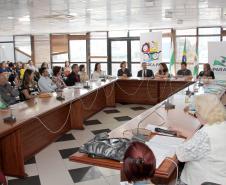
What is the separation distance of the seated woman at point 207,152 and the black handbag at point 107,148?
1.33ft

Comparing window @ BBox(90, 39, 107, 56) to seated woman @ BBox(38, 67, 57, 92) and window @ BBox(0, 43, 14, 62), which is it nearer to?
window @ BBox(0, 43, 14, 62)

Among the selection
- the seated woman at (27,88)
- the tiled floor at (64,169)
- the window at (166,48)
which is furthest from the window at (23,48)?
the tiled floor at (64,169)

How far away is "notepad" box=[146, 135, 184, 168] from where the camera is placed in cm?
206

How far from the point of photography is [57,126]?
4805mm

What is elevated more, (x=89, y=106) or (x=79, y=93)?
(x=79, y=93)

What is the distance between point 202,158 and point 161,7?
15.2 feet

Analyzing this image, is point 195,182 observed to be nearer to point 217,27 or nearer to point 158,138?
point 158,138

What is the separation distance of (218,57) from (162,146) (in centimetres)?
725

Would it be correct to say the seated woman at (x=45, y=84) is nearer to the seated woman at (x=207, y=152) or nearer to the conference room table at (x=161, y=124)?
the conference room table at (x=161, y=124)

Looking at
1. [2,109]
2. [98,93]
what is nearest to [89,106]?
[98,93]

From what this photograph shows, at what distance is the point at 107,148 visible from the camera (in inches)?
82.4

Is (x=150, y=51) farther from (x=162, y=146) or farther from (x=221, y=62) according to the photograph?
(x=162, y=146)

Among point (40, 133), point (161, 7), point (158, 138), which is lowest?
point (40, 133)

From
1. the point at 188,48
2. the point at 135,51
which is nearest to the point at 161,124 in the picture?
the point at 188,48
